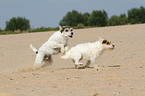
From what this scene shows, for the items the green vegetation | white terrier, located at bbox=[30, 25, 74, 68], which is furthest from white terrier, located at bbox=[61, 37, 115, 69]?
the green vegetation

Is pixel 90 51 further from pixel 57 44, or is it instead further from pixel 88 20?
pixel 88 20

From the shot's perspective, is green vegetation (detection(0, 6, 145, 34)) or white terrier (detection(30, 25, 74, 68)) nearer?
white terrier (detection(30, 25, 74, 68))

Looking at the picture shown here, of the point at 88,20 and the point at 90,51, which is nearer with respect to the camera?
the point at 90,51

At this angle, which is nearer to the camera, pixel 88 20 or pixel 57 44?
pixel 57 44

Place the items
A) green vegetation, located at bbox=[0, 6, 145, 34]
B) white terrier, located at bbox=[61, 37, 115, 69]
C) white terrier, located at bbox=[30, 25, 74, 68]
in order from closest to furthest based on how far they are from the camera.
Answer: white terrier, located at bbox=[30, 25, 74, 68], white terrier, located at bbox=[61, 37, 115, 69], green vegetation, located at bbox=[0, 6, 145, 34]

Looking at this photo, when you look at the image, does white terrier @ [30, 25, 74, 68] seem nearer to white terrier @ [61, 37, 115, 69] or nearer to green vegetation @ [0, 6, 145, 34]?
white terrier @ [61, 37, 115, 69]

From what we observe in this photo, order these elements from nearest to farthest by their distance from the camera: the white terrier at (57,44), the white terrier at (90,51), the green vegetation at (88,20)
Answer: the white terrier at (57,44) < the white terrier at (90,51) < the green vegetation at (88,20)

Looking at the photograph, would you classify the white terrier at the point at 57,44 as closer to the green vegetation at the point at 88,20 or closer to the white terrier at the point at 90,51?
the white terrier at the point at 90,51

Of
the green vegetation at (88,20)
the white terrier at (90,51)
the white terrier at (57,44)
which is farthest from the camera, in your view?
the green vegetation at (88,20)

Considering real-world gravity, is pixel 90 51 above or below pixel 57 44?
below

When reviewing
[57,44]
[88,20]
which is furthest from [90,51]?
[88,20]

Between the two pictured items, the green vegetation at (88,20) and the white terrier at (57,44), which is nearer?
the white terrier at (57,44)

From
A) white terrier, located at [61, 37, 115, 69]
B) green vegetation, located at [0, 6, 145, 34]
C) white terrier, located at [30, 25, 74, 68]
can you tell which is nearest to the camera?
white terrier, located at [30, 25, 74, 68]

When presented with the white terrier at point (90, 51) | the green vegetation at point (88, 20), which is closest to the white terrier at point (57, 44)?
the white terrier at point (90, 51)
